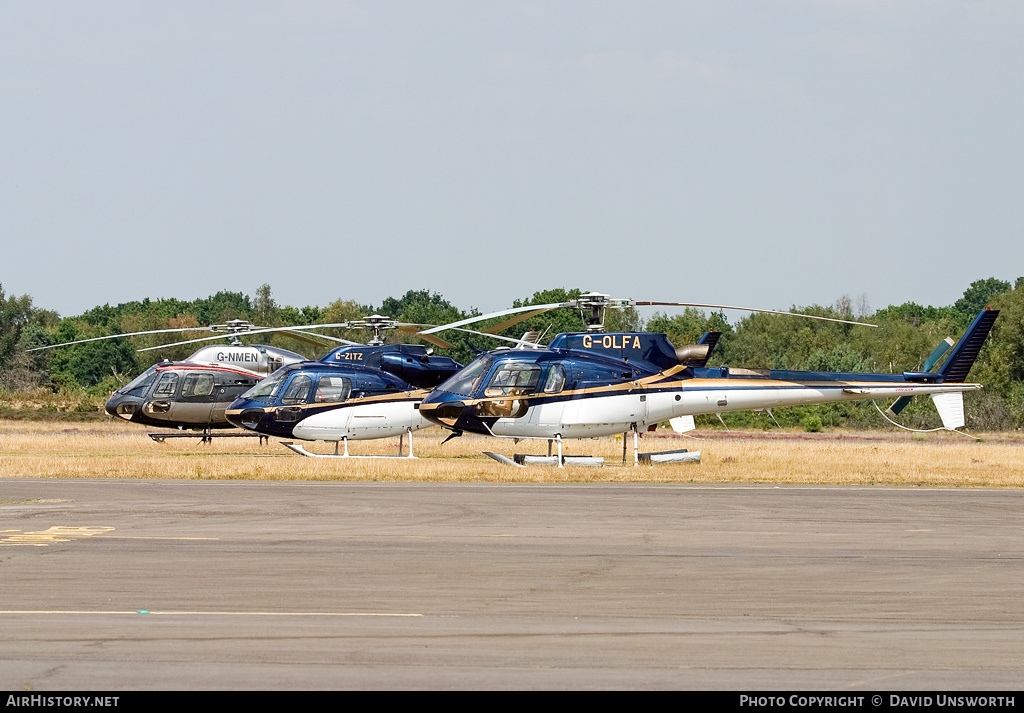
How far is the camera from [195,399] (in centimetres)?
3509

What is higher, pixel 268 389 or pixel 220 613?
pixel 268 389

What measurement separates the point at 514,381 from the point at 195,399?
11.9 meters

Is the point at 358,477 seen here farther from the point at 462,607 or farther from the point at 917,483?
the point at 462,607

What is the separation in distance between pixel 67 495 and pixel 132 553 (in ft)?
25.2

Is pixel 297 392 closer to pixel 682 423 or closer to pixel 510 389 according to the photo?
pixel 510 389

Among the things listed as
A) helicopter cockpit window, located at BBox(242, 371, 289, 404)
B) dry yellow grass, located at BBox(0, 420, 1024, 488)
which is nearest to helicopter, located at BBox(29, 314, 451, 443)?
dry yellow grass, located at BBox(0, 420, 1024, 488)

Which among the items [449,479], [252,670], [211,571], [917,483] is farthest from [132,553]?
[917,483]

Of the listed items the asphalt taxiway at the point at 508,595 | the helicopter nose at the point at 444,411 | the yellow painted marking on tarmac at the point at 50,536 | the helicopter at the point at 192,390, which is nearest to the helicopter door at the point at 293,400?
the helicopter at the point at 192,390

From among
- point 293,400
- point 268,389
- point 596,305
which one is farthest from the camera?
point 268,389

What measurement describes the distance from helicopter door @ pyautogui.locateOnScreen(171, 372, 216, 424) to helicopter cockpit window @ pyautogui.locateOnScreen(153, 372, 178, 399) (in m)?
0.27

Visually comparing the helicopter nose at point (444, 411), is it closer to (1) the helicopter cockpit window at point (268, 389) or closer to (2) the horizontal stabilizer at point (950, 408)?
(1) the helicopter cockpit window at point (268, 389)

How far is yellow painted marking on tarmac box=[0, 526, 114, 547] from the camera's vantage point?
1428cm

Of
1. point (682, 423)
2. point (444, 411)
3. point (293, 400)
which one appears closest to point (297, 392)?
point (293, 400)

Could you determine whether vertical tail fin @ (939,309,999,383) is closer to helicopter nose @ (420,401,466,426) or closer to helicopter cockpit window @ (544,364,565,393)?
helicopter cockpit window @ (544,364,565,393)
